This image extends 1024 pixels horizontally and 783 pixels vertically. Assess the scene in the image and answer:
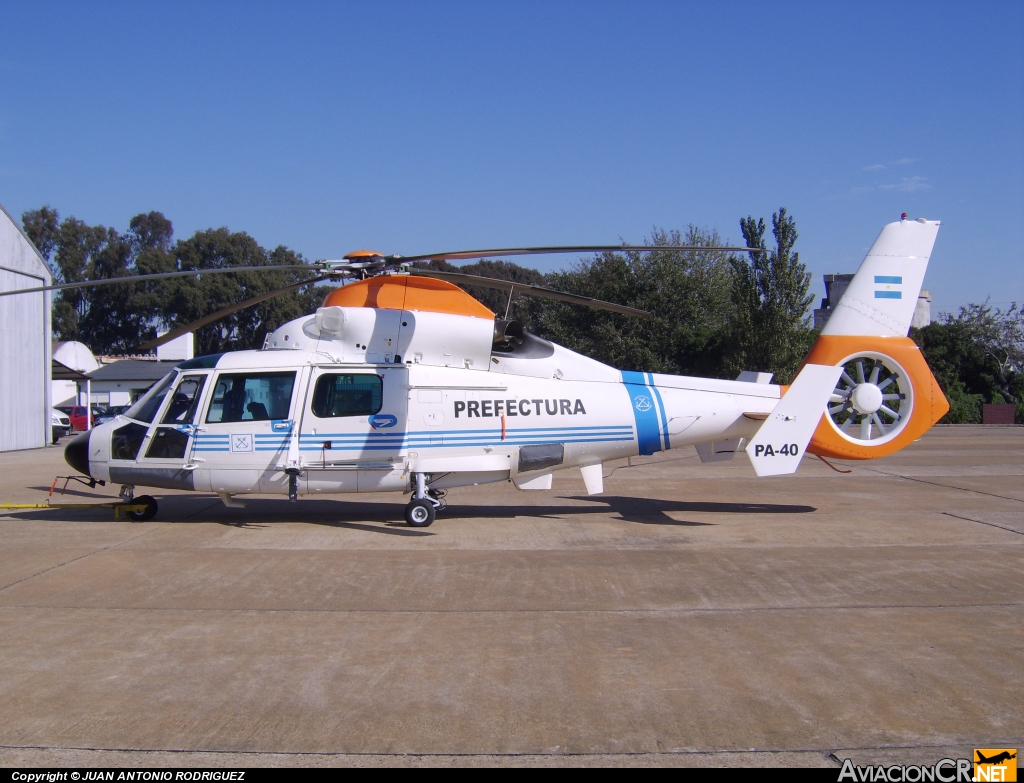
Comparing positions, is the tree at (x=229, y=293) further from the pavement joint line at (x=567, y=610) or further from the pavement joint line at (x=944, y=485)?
the pavement joint line at (x=567, y=610)

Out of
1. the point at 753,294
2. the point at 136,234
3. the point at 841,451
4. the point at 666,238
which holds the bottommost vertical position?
the point at 841,451

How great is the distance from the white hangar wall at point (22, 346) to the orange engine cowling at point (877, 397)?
24.0 meters

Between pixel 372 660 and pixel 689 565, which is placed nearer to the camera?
pixel 372 660

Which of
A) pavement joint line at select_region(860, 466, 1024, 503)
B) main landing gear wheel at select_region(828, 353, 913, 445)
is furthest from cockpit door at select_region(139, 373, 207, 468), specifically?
pavement joint line at select_region(860, 466, 1024, 503)

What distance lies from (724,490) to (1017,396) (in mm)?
37949

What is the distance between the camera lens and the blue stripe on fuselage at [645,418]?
11.0 meters

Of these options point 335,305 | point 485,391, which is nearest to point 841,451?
point 485,391

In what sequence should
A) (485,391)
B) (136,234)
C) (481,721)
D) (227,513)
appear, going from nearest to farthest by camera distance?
(481,721), (485,391), (227,513), (136,234)

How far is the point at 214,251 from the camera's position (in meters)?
67.2

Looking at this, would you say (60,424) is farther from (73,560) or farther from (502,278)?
(502,278)

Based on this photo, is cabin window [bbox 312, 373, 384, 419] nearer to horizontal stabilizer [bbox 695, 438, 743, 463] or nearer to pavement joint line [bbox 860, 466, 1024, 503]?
horizontal stabilizer [bbox 695, 438, 743, 463]

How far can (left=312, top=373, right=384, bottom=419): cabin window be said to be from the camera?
34.8ft

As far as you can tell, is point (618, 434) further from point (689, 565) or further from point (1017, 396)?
point (1017, 396)

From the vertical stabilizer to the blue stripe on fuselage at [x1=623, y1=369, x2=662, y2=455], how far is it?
2.84m
